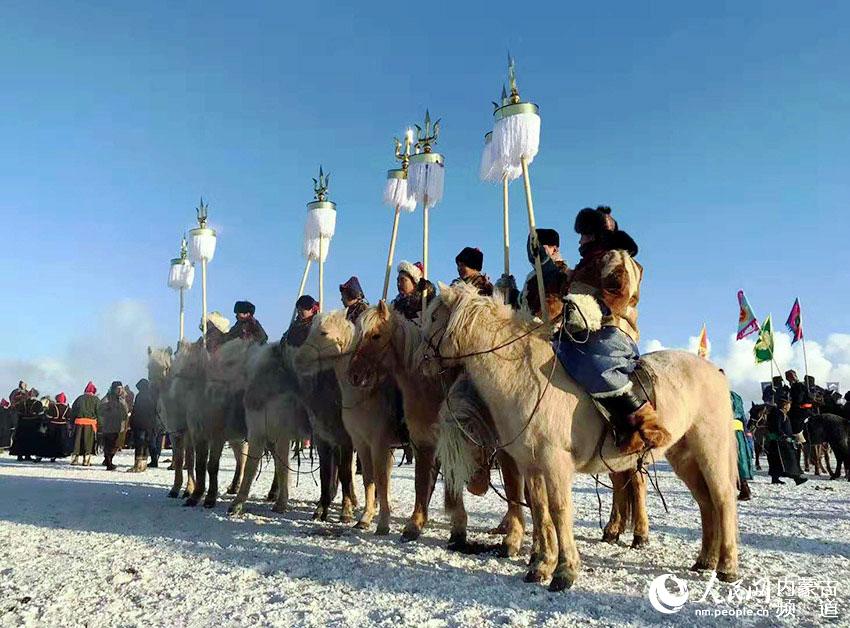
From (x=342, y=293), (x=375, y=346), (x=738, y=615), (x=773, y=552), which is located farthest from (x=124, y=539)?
(x=773, y=552)

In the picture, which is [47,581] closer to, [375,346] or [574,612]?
[375,346]

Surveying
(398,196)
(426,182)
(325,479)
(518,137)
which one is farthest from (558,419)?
(398,196)

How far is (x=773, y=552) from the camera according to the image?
18.4 ft

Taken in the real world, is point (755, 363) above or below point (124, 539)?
above

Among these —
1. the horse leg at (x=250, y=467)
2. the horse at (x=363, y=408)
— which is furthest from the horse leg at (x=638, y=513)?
the horse leg at (x=250, y=467)

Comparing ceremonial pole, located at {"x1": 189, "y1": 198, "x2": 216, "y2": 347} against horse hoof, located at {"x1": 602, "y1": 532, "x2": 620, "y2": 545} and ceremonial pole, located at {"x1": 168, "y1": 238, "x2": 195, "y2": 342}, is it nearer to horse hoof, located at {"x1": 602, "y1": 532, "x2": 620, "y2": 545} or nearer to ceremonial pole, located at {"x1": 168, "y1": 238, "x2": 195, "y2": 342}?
ceremonial pole, located at {"x1": 168, "y1": 238, "x2": 195, "y2": 342}

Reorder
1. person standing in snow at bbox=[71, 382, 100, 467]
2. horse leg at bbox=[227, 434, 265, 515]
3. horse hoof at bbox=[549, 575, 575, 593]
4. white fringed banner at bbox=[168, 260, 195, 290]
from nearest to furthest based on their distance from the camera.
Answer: horse hoof at bbox=[549, 575, 575, 593] < horse leg at bbox=[227, 434, 265, 515] < white fringed banner at bbox=[168, 260, 195, 290] < person standing in snow at bbox=[71, 382, 100, 467]

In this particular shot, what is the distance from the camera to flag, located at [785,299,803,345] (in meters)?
20.3

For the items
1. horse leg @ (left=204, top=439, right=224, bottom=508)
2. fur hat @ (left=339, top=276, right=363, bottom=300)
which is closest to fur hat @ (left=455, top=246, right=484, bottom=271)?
fur hat @ (left=339, top=276, right=363, bottom=300)

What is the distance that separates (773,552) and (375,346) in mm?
4306

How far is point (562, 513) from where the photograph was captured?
4270 millimetres

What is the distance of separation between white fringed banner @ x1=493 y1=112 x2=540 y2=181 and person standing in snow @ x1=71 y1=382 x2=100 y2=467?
1686 cm

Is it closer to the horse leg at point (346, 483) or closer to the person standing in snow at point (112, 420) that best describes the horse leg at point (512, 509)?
the horse leg at point (346, 483)

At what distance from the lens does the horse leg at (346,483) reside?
732 cm
